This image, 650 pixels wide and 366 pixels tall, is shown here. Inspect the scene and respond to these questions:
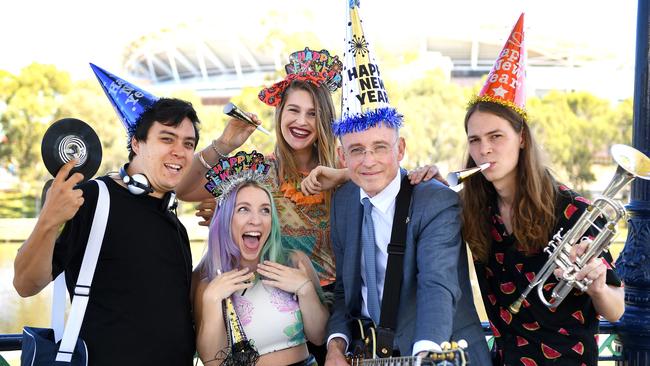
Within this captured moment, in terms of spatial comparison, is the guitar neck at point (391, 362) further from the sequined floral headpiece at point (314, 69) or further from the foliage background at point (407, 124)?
the foliage background at point (407, 124)

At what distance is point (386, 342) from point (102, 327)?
1.18m

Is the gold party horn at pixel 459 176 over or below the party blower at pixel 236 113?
below

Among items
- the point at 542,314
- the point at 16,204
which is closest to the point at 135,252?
the point at 542,314

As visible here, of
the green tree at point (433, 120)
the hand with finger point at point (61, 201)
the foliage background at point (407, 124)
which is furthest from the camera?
the green tree at point (433, 120)

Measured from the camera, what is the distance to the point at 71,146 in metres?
3.07

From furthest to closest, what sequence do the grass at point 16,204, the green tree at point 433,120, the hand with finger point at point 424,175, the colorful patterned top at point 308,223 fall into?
the green tree at point 433,120 < the grass at point 16,204 < the colorful patterned top at point 308,223 < the hand with finger point at point 424,175

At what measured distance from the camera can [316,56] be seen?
4.26 m

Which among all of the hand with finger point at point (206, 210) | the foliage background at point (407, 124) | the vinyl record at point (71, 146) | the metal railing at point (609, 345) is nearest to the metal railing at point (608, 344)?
the metal railing at point (609, 345)

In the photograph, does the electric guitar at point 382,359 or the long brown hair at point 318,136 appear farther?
the long brown hair at point 318,136

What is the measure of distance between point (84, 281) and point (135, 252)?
0.26 meters

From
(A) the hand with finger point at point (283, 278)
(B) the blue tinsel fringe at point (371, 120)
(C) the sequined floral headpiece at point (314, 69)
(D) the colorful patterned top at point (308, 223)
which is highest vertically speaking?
(C) the sequined floral headpiece at point (314, 69)

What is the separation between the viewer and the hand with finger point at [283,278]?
3.50 m

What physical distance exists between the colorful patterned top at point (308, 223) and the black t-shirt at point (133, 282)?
814mm

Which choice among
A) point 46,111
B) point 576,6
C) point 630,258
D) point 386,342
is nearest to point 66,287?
point 386,342
